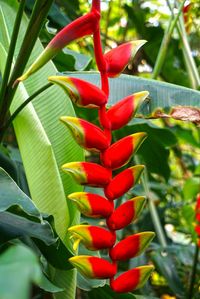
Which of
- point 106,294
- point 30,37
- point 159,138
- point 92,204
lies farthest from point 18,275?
point 159,138

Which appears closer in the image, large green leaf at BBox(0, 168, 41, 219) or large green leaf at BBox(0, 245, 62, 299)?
large green leaf at BBox(0, 245, 62, 299)

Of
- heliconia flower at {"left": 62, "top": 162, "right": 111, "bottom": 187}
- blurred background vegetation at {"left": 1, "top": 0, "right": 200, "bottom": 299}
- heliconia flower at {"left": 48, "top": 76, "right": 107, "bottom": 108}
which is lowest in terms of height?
blurred background vegetation at {"left": 1, "top": 0, "right": 200, "bottom": 299}

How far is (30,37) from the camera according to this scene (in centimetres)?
81

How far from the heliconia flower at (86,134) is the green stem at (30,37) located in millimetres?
133

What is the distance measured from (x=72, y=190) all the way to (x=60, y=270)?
0.13 meters

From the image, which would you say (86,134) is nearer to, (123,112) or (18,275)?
(123,112)

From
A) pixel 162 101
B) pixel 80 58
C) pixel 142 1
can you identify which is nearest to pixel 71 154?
pixel 162 101

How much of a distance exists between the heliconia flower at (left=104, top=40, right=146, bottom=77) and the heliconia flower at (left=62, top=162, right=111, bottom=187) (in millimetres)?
127

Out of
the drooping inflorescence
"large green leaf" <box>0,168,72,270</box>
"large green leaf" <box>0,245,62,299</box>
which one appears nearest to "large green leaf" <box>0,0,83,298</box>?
"large green leaf" <box>0,168,72,270</box>

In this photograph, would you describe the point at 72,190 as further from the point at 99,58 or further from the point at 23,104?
the point at 99,58

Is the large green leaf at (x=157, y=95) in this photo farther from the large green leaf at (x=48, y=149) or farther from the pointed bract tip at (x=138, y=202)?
the pointed bract tip at (x=138, y=202)

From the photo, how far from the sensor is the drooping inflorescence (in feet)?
2.32

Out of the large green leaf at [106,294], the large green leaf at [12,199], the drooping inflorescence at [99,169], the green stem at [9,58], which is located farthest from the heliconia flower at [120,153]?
the large green leaf at [106,294]

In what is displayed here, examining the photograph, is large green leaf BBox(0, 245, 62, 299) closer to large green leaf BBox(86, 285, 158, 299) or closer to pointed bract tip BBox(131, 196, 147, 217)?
pointed bract tip BBox(131, 196, 147, 217)
